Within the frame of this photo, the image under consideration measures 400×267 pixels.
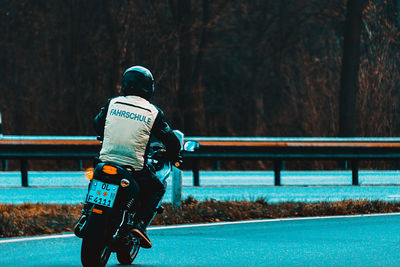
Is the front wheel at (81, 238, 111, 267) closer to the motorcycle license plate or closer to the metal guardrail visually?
the motorcycle license plate

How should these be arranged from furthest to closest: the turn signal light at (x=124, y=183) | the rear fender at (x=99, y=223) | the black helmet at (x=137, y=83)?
1. the black helmet at (x=137, y=83)
2. the turn signal light at (x=124, y=183)
3. the rear fender at (x=99, y=223)

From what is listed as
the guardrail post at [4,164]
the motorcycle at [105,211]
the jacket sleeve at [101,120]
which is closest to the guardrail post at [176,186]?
the jacket sleeve at [101,120]

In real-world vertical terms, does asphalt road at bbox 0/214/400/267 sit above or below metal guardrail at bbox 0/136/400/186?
above

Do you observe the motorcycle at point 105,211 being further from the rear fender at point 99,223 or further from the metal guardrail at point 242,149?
the metal guardrail at point 242,149

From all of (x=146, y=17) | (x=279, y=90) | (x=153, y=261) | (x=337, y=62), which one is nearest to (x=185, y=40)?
(x=146, y=17)

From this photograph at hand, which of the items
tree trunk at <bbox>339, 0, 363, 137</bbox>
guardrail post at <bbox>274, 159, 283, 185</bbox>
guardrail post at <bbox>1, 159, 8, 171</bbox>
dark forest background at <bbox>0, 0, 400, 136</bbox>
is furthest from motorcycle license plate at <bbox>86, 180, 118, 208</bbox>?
tree trunk at <bbox>339, 0, 363, 137</bbox>

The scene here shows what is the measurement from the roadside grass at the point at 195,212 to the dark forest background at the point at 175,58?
13914mm

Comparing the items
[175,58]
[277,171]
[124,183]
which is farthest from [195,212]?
[175,58]

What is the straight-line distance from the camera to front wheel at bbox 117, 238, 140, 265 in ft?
27.5

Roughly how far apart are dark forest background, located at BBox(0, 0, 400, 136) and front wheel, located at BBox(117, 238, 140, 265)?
19.7 metres

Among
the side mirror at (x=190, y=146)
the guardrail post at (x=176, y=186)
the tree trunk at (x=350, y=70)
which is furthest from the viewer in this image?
the tree trunk at (x=350, y=70)

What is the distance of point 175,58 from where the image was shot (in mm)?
31406

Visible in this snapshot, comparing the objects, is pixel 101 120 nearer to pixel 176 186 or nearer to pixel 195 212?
pixel 195 212

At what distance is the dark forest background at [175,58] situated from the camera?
28844mm
